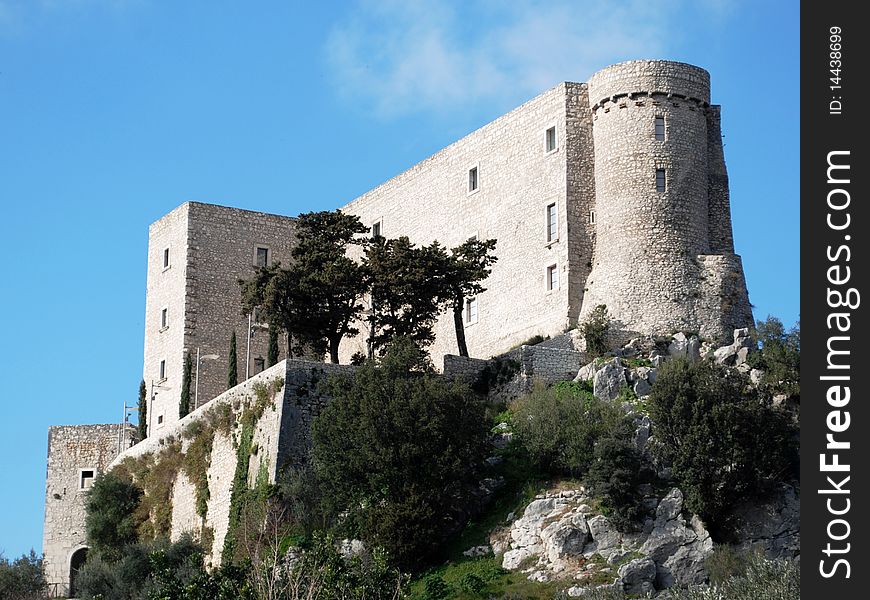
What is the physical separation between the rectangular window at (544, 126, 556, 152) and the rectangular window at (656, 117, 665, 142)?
3.50 meters

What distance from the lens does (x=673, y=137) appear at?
45719mm

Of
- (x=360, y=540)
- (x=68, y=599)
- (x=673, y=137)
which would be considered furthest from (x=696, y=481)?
(x=68, y=599)

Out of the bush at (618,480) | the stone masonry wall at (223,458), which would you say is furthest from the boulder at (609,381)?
the stone masonry wall at (223,458)

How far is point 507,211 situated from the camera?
161 feet

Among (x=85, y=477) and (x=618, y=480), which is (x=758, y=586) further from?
(x=85, y=477)

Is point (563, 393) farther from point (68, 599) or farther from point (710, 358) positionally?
point (68, 599)

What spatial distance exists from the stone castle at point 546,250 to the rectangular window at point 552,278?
0.15 ft

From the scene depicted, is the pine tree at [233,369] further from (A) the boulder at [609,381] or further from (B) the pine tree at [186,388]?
(A) the boulder at [609,381]

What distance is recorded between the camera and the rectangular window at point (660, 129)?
45688mm

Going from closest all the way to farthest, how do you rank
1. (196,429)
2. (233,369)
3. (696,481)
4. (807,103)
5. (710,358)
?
(807,103) < (696,481) < (710,358) < (196,429) < (233,369)

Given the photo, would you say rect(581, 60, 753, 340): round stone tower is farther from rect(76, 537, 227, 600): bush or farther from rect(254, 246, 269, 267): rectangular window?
rect(254, 246, 269, 267): rectangular window

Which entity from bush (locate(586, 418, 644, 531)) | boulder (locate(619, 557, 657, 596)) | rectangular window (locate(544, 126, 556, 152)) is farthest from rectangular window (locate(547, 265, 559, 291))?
boulder (locate(619, 557, 657, 596))

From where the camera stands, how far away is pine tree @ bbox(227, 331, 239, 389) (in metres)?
50.8

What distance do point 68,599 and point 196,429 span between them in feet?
25.0
